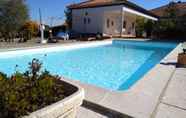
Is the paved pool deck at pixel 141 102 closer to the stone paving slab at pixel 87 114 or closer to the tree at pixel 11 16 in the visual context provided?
the stone paving slab at pixel 87 114

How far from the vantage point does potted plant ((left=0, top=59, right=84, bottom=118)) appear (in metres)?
1.83

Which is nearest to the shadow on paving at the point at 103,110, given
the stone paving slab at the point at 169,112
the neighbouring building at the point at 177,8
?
the stone paving slab at the point at 169,112

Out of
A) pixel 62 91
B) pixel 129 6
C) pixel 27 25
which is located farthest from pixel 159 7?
pixel 62 91

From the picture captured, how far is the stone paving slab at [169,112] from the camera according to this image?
2875 millimetres

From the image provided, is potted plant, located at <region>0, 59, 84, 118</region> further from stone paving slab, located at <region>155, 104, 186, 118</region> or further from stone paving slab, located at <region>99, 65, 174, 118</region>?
stone paving slab, located at <region>155, 104, 186, 118</region>

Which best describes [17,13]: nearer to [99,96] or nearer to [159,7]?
[99,96]

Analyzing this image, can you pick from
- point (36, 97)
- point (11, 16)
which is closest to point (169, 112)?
point (36, 97)

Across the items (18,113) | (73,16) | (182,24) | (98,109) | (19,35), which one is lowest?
(98,109)

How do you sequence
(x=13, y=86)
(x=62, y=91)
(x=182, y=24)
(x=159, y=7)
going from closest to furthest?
1. (x=13, y=86)
2. (x=62, y=91)
3. (x=182, y=24)
4. (x=159, y=7)

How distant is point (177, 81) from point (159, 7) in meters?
37.5

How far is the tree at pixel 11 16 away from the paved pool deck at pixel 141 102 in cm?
1530

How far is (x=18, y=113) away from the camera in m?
1.81

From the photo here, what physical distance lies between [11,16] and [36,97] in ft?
57.8

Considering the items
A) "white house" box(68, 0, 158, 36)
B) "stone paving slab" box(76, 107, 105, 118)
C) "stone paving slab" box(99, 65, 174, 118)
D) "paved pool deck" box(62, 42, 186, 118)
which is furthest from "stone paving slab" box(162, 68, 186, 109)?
"white house" box(68, 0, 158, 36)
